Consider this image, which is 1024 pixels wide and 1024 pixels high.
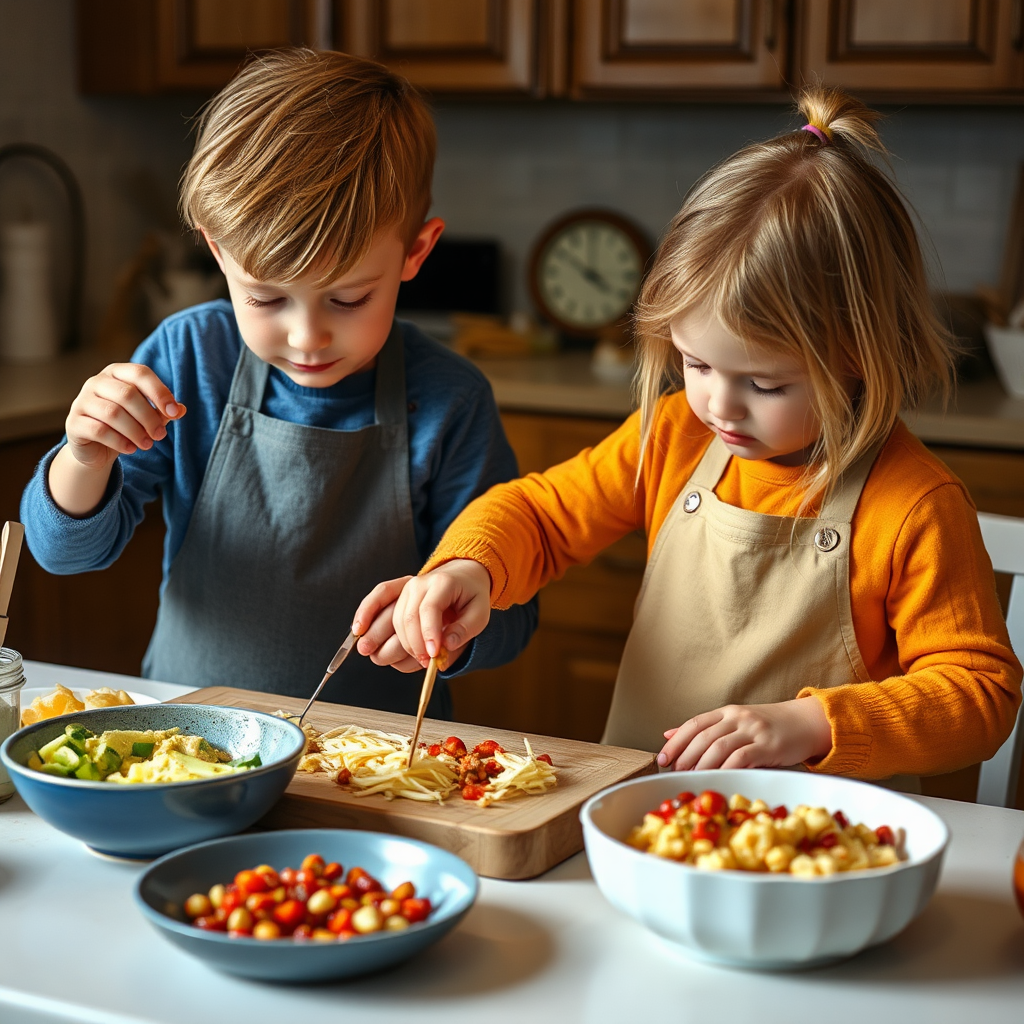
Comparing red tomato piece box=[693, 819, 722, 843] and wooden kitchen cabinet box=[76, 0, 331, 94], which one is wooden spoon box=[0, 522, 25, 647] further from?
wooden kitchen cabinet box=[76, 0, 331, 94]

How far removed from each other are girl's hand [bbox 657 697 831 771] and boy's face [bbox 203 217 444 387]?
487 mm

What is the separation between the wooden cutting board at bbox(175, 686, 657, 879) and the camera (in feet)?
2.72

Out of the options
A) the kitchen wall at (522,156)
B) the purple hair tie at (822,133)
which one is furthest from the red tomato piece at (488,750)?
the kitchen wall at (522,156)

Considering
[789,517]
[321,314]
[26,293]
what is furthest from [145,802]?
[26,293]

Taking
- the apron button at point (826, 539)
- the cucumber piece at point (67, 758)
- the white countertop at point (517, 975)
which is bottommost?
the white countertop at point (517, 975)

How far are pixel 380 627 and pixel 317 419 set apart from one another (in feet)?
1.23

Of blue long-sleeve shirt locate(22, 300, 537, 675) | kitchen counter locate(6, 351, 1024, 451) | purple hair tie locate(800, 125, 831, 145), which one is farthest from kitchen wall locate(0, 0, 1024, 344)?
purple hair tie locate(800, 125, 831, 145)

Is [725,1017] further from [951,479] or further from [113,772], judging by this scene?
[951,479]

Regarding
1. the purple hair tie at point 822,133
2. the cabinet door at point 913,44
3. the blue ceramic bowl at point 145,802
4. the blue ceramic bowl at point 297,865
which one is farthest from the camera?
the cabinet door at point 913,44

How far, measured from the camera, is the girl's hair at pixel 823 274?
105 cm

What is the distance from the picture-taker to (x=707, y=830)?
0.73m

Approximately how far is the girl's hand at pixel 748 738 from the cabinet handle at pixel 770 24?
71.8 inches

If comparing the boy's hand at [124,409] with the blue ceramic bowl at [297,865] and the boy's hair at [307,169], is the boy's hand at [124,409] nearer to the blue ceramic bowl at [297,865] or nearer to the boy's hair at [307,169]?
the boy's hair at [307,169]

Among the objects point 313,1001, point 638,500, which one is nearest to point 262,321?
point 638,500
